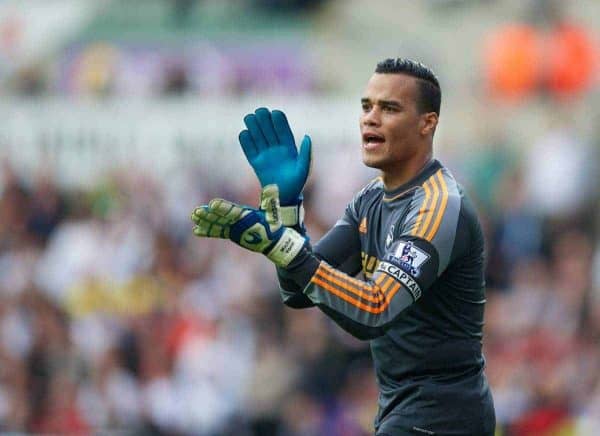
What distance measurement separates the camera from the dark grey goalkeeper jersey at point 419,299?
5.16 metres

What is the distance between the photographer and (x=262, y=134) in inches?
211

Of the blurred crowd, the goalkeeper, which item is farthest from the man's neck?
the blurred crowd

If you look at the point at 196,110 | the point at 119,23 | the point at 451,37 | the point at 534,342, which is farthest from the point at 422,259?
the point at 119,23

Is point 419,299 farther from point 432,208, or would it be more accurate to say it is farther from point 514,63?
point 514,63

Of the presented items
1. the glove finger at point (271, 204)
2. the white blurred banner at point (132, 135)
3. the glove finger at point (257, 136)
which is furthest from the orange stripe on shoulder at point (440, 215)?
the white blurred banner at point (132, 135)

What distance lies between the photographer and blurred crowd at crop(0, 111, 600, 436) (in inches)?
408

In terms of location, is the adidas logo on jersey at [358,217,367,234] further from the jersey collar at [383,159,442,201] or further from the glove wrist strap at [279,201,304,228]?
the glove wrist strap at [279,201,304,228]

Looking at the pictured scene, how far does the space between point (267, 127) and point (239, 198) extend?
26.2 feet

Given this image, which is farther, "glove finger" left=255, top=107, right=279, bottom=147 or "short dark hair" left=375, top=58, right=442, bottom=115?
"short dark hair" left=375, top=58, right=442, bottom=115

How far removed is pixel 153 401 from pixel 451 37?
6.10 m

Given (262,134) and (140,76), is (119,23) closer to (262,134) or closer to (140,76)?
(140,76)

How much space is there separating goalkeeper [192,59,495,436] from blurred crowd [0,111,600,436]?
428 centimetres

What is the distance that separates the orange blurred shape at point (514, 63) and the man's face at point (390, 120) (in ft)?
27.1

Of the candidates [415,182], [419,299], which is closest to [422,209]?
[415,182]
